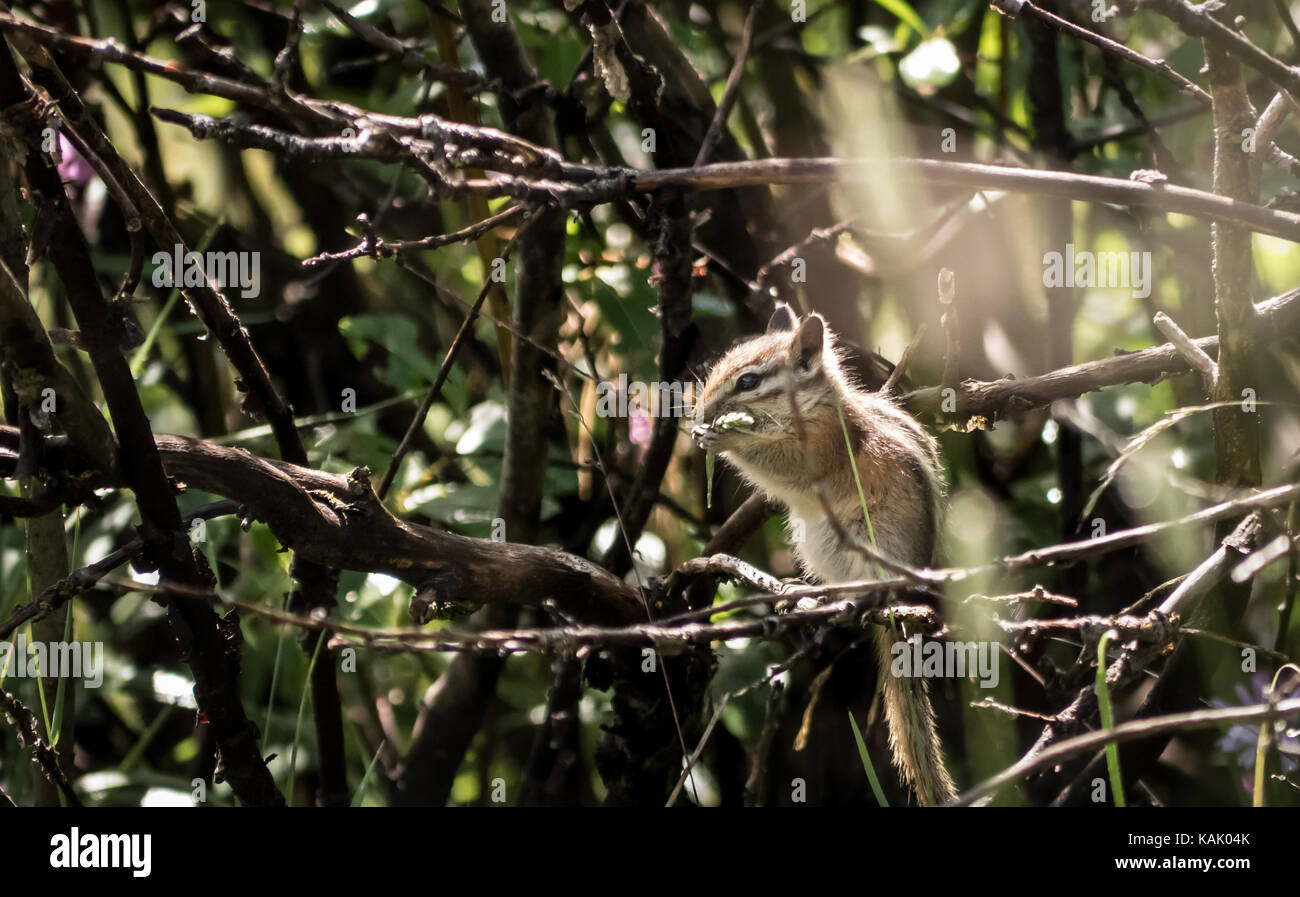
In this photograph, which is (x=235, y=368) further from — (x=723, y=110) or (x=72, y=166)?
(x=72, y=166)

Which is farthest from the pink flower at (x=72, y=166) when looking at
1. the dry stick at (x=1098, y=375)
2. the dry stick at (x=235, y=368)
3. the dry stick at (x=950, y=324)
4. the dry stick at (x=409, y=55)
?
the dry stick at (x=1098, y=375)

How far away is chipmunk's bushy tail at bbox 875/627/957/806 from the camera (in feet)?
8.28

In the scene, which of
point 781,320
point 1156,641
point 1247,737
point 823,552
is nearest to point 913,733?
point 823,552

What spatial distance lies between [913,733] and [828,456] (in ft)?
2.90

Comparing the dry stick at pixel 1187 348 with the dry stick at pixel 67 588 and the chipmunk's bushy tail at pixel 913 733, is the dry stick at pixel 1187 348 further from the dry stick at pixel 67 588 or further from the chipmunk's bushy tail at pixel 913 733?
the dry stick at pixel 67 588

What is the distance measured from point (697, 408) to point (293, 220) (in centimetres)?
253

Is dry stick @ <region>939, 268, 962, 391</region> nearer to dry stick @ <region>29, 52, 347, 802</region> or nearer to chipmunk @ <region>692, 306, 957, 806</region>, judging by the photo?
chipmunk @ <region>692, 306, 957, 806</region>

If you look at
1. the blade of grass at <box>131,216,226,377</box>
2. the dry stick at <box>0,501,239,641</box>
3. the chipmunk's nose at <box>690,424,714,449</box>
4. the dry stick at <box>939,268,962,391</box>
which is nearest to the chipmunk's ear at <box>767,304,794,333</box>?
the chipmunk's nose at <box>690,424,714,449</box>

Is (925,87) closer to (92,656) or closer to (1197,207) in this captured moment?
(1197,207)

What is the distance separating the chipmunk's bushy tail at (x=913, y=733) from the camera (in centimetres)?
252

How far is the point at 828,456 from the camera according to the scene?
10.3ft

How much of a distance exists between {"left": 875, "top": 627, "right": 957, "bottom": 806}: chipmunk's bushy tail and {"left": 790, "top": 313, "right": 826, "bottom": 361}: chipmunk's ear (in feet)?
2.54
